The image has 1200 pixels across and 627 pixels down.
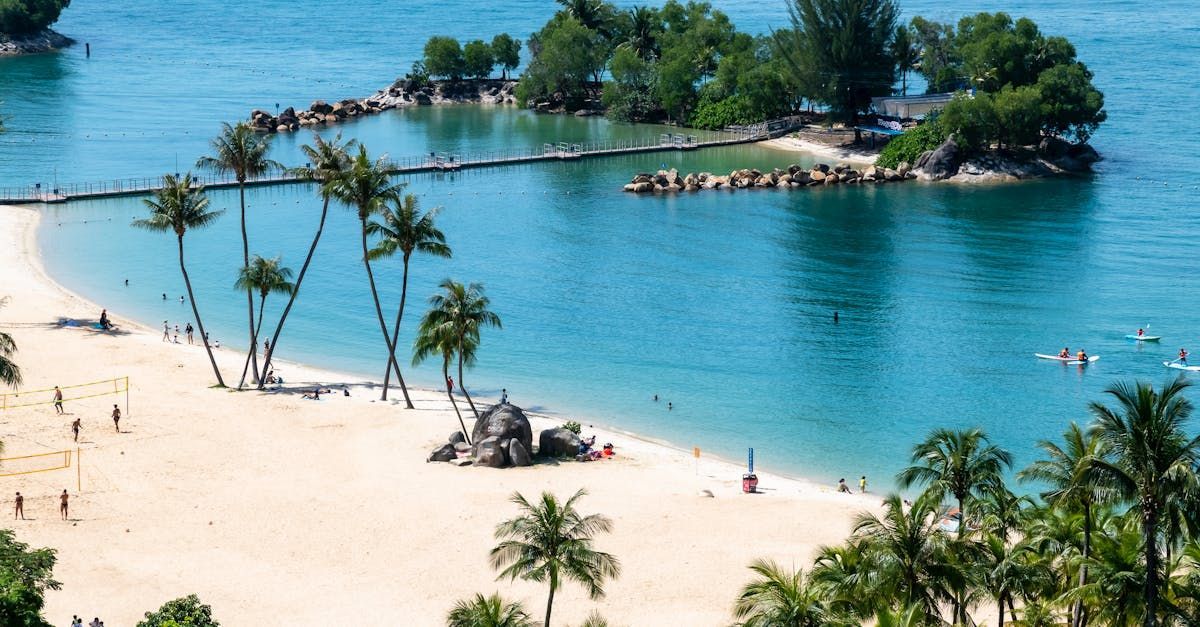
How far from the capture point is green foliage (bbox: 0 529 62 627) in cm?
3269

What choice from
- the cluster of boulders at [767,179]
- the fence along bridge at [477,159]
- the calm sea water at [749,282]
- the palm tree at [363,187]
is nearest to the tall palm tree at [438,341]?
the palm tree at [363,187]

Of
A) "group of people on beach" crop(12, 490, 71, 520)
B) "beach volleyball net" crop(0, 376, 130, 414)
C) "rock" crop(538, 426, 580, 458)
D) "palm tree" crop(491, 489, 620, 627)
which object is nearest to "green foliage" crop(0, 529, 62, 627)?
"palm tree" crop(491, 489, 620, 627)

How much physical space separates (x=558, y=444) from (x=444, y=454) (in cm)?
495

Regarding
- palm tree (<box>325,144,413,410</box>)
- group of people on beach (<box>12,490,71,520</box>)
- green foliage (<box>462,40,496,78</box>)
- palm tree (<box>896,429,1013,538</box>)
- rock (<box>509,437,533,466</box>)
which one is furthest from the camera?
green foliage (<box>462,40,496,78</box>)

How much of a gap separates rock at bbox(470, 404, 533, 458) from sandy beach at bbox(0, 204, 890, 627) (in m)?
1.73

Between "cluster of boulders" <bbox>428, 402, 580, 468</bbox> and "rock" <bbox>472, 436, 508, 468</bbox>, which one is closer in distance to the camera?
"rock" <bbox>472, 436, 508, 468</bbox>

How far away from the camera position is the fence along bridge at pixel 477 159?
119m

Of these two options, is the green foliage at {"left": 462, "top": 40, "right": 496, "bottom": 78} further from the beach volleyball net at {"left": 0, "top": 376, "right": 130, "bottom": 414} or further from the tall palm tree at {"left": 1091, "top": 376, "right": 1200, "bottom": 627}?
the tall palm tree at {"left": 1091, "top": 376, "right": 1200, "bottom": 627}

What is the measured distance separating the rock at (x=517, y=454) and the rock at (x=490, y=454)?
361 millimetres

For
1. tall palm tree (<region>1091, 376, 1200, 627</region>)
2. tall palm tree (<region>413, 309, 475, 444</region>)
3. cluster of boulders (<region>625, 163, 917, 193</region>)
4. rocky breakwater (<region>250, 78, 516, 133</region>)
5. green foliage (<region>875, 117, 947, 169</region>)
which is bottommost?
tall palm tree (<region>413, 309, 475, 444</region>)

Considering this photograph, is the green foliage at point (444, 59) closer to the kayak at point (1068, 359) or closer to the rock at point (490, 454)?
the kayak at point (1068, 359)

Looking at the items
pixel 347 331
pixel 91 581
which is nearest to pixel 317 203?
pixel 347 331

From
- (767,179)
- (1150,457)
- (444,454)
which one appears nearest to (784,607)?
(1150,457)

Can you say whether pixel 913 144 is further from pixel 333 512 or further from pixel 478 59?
pixel 333 512
